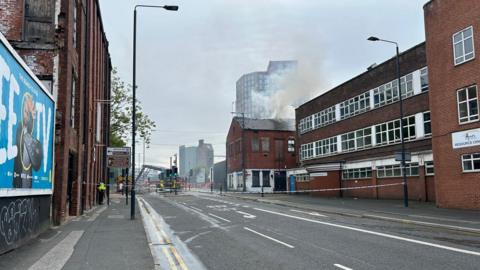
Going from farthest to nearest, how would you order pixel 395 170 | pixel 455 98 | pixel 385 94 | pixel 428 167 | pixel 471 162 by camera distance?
1. pixel 385 94
2. pixel 395 170
3. pixel 428 167
4. pixel 455 98
5. pixel 471 162

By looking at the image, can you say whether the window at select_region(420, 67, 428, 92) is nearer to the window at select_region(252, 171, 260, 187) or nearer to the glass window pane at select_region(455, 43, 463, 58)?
the glass window pane at select_region(455, 43, 463, 58)

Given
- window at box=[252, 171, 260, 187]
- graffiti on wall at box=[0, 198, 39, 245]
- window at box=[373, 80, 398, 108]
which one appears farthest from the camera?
window at box=[252, 171, 260, 187]

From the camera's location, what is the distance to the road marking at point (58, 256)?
363 inches

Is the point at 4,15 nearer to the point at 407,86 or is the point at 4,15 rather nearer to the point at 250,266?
the point at 250,266

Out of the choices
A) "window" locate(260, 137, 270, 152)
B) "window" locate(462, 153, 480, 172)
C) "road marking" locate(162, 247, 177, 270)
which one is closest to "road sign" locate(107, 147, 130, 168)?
"road marking" locate(162, 247, 177, 270)

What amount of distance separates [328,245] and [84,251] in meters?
6.33

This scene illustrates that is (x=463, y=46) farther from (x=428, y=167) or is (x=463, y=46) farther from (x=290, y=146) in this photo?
(x=290, y=146)

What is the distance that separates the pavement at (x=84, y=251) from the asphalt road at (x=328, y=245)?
1.48 metres

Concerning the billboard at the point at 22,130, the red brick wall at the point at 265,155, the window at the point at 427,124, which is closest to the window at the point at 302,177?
the red brick wall at the point at 265,155

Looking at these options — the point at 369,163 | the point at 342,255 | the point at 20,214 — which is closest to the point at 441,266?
the point at 342,255

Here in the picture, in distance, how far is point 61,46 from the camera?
59.4 feet

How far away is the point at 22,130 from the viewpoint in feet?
38.7

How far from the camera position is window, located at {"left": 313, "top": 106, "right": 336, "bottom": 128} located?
47969 millimetres

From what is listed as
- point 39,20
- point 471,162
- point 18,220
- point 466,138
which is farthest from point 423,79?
point 18,220
